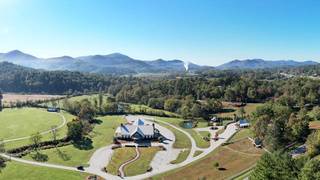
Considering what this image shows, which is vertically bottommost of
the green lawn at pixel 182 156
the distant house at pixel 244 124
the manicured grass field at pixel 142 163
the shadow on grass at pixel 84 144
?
the manicured grass field at pixel 142 163

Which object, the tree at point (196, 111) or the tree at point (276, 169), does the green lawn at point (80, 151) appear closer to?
the tree at point (196, 111)

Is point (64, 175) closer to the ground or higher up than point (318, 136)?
closer to the ground

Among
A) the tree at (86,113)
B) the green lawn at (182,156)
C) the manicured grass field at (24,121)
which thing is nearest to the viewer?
the green lawn at (182,156)

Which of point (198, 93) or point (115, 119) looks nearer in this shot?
point (115, 119)

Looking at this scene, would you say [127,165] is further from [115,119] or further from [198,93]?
[198,93]

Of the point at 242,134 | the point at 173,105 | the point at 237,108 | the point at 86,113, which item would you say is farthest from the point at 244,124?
the point at 86,113

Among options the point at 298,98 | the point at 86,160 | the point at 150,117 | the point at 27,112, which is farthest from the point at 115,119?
the point at 298,98

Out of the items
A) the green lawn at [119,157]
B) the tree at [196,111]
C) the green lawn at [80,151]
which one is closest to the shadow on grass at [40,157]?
the green lawn at [80,151]

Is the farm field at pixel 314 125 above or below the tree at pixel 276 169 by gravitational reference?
below
